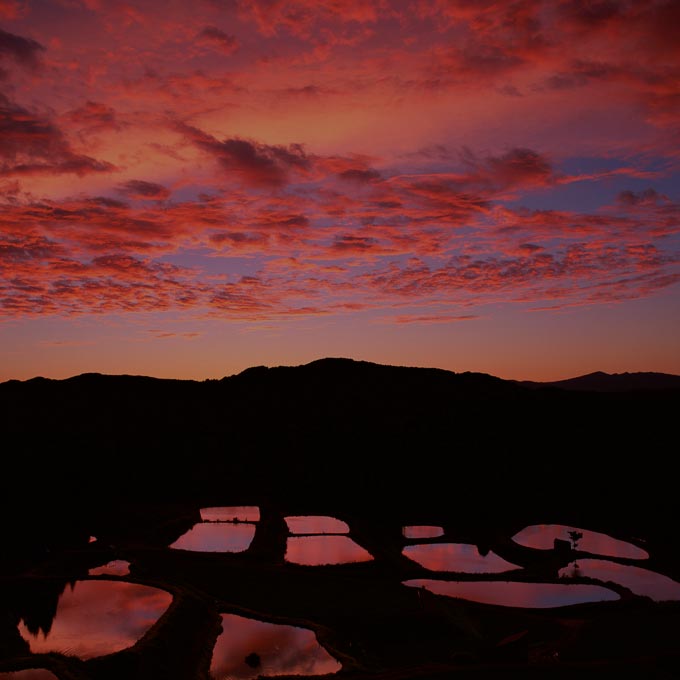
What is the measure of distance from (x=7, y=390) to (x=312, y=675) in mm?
129467

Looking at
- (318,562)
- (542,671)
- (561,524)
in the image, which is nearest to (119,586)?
(318,562)

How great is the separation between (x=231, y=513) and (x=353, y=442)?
3128 centimetres

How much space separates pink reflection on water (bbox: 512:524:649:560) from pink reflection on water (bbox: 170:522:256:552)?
2403 cm

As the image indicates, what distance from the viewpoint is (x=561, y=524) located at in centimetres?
6819

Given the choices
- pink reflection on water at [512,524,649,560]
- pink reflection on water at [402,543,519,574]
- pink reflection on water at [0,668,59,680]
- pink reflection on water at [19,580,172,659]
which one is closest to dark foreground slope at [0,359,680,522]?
pink reflection on water at [512,524,649,560]

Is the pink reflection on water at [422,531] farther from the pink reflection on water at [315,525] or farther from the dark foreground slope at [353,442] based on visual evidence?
the dark foreground slope at [353,442]

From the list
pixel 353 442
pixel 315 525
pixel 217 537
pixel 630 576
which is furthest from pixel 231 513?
pixel 630 576

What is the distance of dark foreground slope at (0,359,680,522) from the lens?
3155 inches

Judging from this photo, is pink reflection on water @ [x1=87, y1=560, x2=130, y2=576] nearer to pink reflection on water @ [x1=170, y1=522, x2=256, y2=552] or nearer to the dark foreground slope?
pink reflection on water @ [x1=170, y1=522, x2=256, y2=552]

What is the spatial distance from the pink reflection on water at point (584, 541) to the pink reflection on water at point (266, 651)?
29.0 m

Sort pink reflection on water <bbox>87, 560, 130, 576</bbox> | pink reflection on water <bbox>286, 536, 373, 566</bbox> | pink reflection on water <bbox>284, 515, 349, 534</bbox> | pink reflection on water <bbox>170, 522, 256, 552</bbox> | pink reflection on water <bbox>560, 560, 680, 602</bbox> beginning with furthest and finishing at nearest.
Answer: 1. pink reflection on water <bbox>284, 515, 349, 534</bbox>
2. pink reflection on water <bbox>170, 522, 256, 552</bbox>
3. pink reflection on water <bbox>286, 536, 373, 566</bbox>
4. pink reflection on water <bbox>87, 560, 130, 576</bbox>
5. pink reflection on water <bbox>560, 560, 680, 602</bbox>

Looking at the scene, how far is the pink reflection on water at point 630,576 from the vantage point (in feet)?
147

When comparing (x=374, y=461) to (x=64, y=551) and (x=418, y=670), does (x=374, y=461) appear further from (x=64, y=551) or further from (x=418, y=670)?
(x=418, y=670)

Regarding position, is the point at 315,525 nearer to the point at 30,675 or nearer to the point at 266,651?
the point at 266,651
